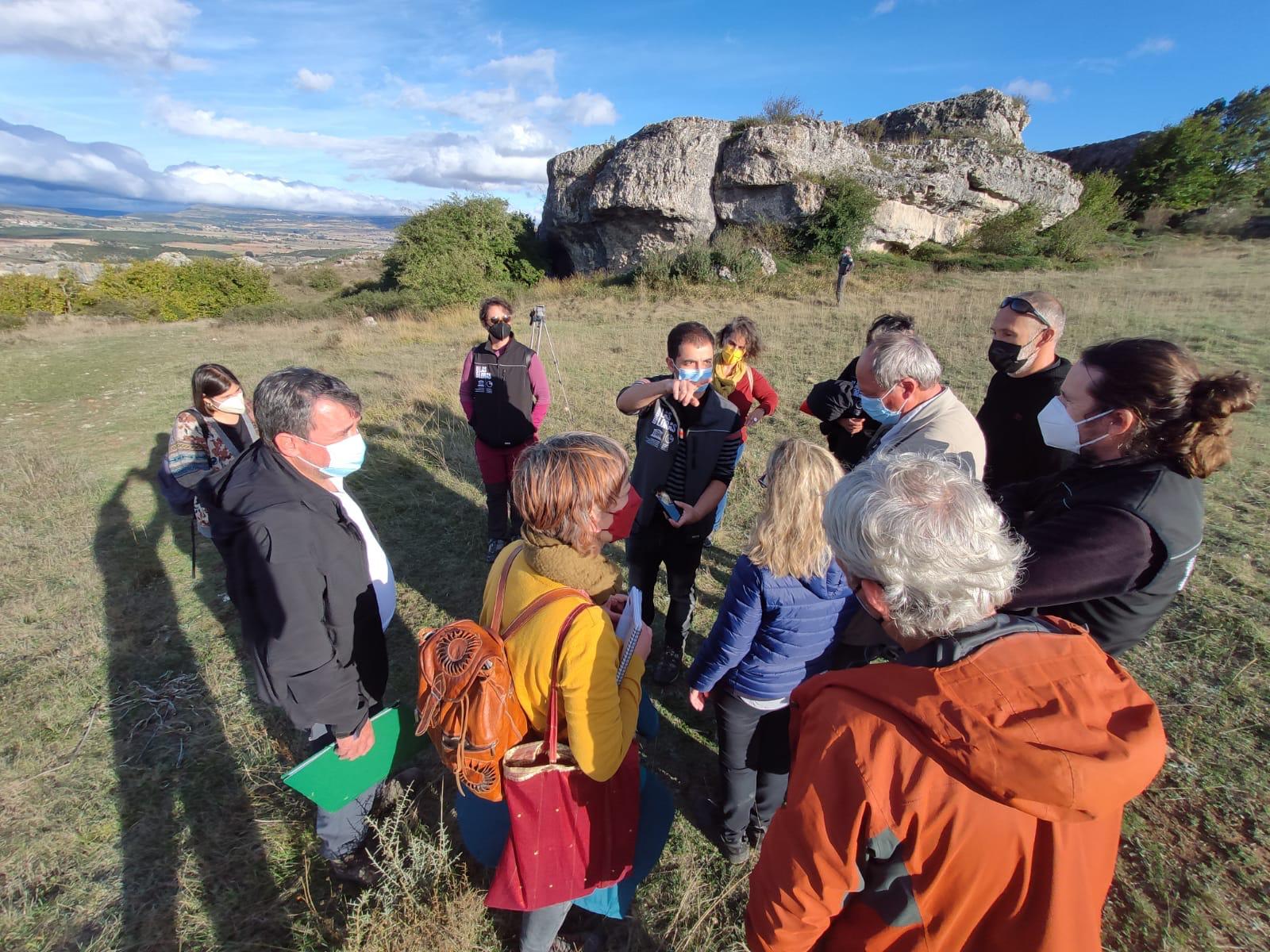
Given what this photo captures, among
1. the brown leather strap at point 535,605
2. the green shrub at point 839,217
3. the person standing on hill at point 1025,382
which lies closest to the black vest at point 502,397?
the brown leather strap at point 535,605

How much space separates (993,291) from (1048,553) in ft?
55.0

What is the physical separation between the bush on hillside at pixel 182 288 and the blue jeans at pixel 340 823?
26436mm

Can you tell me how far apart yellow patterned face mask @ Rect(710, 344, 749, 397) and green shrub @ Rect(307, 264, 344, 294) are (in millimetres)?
32867

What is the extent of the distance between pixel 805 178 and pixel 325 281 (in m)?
27.1

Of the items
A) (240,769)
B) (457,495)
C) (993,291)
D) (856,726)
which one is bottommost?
(240,769)

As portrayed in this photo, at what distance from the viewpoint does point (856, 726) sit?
0.87 metres

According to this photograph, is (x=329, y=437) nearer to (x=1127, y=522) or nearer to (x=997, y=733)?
(x=997, y=733)

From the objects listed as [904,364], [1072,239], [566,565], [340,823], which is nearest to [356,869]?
[340,823]

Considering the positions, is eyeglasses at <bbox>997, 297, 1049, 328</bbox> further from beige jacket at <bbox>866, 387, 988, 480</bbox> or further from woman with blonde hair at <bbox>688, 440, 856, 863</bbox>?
woman with blonde hair at <bbox>688, 440, 856, 863</bbox>

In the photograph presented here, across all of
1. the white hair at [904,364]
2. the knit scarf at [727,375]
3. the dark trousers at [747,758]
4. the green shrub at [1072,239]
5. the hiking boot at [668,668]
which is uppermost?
the green shrub at [1072,239]

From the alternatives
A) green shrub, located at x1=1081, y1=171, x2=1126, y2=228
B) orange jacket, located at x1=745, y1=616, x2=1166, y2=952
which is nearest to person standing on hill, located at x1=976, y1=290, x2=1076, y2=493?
orange jacket, located at x1=745, y1=616, x2=1166, y2=952

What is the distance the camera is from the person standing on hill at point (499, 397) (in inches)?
161

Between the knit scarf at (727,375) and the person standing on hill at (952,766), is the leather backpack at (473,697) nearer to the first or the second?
the person standing on hill at (952,766)

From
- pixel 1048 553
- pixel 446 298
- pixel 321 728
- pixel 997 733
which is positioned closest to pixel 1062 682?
pixel 997 733
